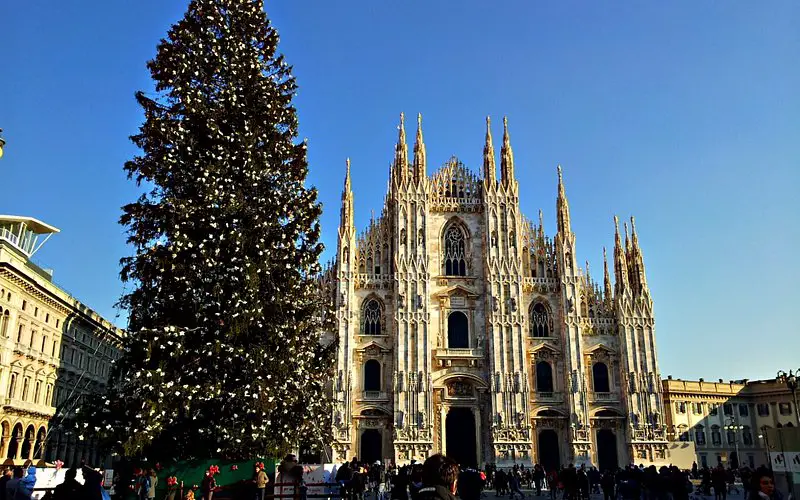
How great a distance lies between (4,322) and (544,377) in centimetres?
2952

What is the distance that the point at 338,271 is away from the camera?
42.7m

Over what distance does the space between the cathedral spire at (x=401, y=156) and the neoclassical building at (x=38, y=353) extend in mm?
19758

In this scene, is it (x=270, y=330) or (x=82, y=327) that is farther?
(x=82, y=327)

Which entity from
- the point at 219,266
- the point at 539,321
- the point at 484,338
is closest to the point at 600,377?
the point at 539,321

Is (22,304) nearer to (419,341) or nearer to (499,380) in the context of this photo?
(419,341)

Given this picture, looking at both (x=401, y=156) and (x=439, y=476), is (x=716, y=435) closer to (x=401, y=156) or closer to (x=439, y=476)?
(x=401, y=156)

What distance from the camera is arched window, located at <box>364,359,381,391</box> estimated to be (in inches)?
1661

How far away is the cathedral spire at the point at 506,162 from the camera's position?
46.2 metres

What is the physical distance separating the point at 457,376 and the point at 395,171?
1356cm

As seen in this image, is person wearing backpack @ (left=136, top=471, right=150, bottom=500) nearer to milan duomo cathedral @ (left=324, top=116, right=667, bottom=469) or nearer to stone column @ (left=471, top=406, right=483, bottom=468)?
milan duomo cathedral @ (left=324, top=116, right=667, bottom=469)

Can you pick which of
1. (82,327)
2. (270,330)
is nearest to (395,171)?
(82,327)

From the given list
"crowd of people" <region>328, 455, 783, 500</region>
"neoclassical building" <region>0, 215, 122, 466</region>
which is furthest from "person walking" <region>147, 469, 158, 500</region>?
"neoclassical building" <region>0, 215, 122, 466</region>

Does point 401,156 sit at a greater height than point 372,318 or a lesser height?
greater

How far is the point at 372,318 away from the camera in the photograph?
43.2 meters
